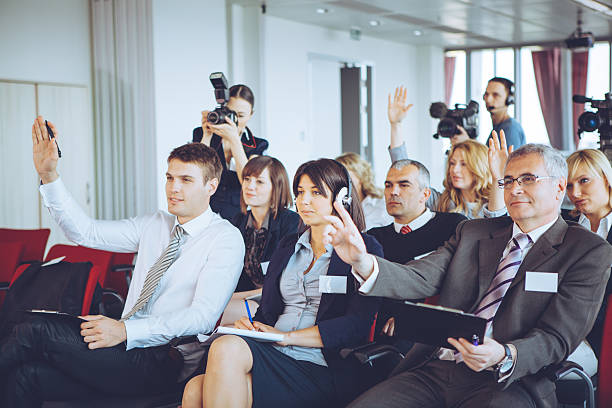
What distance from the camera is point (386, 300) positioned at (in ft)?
9.77

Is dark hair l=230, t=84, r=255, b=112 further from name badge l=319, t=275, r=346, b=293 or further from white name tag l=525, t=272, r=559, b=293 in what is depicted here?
white name tag l=525, t=272, r=559, b=293

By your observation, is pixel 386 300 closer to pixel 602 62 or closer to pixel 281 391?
pixel 281 391

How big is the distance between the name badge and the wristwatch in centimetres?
76

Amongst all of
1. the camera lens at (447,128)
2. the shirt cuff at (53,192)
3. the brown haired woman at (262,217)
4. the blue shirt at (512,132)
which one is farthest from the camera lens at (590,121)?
the shirt cuff at (53,192)

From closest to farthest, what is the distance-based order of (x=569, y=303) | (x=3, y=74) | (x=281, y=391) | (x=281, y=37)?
1. (x=569, y=303)
2. (x=281, y=391)
3. (x=3, y=74)
4. (x=281, y=37)

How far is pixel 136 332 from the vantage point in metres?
2.75

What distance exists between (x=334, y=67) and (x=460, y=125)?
21.0 ft

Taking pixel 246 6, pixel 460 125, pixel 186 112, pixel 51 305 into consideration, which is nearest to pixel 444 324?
pixel 51 305

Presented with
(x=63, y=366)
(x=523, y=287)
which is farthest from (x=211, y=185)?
(x=523, y=287)

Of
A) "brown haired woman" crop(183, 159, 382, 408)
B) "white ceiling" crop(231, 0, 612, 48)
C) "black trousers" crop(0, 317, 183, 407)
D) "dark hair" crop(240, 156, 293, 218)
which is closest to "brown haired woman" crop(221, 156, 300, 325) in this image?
"dark hair" crop(240, 156, 293, 218)

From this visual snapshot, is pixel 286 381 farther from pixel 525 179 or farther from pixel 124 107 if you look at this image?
pixel 124 107

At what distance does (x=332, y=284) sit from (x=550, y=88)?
467 inches

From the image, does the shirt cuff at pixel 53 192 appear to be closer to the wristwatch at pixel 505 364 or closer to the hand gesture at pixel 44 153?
the hand gesture at pixel 44 153

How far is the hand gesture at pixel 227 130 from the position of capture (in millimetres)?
4445
